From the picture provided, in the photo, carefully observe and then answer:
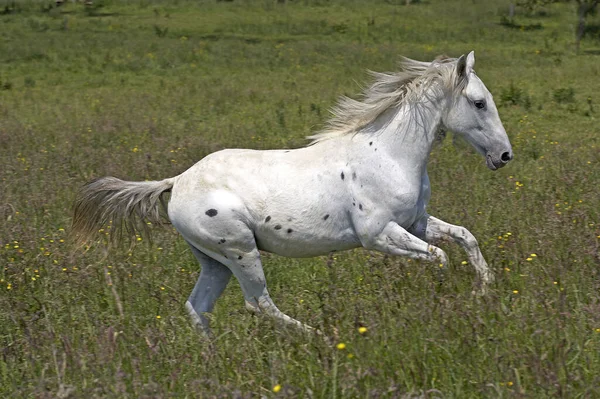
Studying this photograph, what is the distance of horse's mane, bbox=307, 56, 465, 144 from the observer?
583 centimetres

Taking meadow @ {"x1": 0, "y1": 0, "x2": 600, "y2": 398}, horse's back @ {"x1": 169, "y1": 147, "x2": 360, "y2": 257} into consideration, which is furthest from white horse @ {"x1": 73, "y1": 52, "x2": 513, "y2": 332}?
meadow @ {"x1": 0, "y1": 0, "x2": 600, "y2": 398}

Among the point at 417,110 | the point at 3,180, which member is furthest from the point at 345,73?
the point at 417,110

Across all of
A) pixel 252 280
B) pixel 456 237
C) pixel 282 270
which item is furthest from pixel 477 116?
pixel 282 270

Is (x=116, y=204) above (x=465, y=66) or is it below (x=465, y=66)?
below

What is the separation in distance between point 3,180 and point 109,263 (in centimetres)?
362

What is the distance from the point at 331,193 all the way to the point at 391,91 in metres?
0.87

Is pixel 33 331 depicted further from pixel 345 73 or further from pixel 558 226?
pixel 345 73

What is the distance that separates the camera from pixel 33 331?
5.07 meters

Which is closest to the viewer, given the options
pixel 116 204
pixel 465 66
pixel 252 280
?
pixel 252 280

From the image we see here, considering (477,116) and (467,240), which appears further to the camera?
(477,116)

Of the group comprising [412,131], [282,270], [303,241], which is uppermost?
[412,131]

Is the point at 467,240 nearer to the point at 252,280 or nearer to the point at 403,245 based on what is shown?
the point at 403,245

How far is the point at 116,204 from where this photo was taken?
5.93 meters

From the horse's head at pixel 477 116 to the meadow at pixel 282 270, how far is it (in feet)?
0.84
